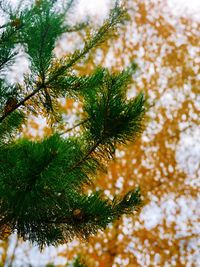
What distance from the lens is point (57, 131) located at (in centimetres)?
174

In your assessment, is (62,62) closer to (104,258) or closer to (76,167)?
(76,167)

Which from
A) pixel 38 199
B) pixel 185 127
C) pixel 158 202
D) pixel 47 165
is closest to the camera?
pixel 47 165

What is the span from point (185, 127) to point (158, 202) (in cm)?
101

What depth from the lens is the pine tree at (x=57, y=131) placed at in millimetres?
1532

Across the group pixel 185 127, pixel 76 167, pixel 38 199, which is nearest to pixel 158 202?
pixel 185 127

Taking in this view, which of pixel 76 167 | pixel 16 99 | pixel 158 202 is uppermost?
pixel 158 202

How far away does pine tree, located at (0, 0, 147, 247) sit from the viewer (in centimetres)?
153

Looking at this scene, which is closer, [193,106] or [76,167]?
[76,167]

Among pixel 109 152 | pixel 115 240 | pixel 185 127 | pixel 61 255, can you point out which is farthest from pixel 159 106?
pixel 109 152

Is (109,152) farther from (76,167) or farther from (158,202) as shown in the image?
(158,202)

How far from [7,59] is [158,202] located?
3182mm

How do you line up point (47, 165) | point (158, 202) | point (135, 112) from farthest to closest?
point (158, 202)
point (135, 112)
point (47, 165)

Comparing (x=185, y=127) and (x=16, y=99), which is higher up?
(x=185, y=127)

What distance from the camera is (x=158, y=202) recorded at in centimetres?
469
